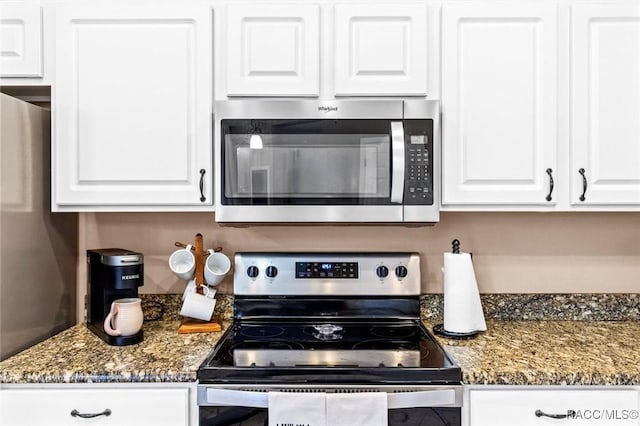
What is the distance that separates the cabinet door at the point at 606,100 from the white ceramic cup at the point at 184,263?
1.48 metres

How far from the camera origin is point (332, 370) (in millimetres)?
1346

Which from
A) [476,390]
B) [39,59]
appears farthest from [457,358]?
[39,59]

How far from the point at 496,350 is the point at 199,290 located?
112 cm

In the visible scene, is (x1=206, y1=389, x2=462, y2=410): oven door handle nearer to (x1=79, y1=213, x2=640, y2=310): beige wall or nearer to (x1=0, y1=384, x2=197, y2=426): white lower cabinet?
(x1=0, y1=384, x2=197, y2=426): white lower cabinet

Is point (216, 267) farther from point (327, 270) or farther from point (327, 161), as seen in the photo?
point (327, 161)

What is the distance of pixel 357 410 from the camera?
1.30 m

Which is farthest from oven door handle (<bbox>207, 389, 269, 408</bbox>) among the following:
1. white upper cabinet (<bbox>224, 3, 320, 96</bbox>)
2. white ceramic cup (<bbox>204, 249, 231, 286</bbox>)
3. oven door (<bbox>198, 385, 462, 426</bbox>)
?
white upper cabinet (<bbox>224, 3, 320, 96</bbox>)

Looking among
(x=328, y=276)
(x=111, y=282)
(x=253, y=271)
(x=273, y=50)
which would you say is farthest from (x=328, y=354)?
(x=273, y=50)

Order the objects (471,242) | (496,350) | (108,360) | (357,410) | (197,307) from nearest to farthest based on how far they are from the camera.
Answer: (357,410)
(108,360)
(496,350)
(197,307)
(471,242)

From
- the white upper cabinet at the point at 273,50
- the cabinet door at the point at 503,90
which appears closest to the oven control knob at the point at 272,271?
the white upper cabinet at the point at 273,50

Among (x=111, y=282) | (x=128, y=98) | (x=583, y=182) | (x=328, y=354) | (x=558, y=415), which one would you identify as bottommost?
(x=558, y=415)

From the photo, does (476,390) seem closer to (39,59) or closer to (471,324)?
(471,324)

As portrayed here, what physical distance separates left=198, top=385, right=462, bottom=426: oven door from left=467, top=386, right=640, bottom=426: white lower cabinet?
8 centimetres

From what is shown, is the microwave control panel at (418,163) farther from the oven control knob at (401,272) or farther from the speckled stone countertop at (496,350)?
the speckled stone countertop at (496,350)
